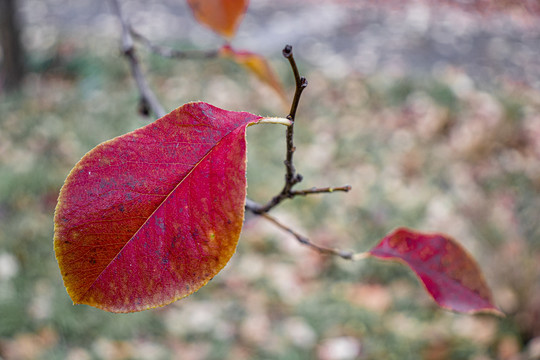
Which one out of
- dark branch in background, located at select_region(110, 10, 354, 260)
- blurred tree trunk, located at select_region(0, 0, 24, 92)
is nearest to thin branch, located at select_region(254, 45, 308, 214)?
dark branch in background, located at select_region(110, 10, 354, 260)

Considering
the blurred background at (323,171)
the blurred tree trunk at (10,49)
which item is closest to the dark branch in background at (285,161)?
the blurred background at (323,171)

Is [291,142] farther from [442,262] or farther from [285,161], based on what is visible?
[442,262]

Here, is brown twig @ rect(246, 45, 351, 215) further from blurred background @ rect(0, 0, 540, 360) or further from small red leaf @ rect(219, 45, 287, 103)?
blurred background @ rect(0, 0, 540, 360)

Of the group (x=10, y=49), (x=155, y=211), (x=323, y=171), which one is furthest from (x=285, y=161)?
(x=10, y=49)

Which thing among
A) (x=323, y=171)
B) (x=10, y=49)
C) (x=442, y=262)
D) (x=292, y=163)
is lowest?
(x=323, y=171)

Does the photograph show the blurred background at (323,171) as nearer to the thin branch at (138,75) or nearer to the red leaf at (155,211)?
the thin branch at (138,75)

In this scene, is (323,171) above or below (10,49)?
below
